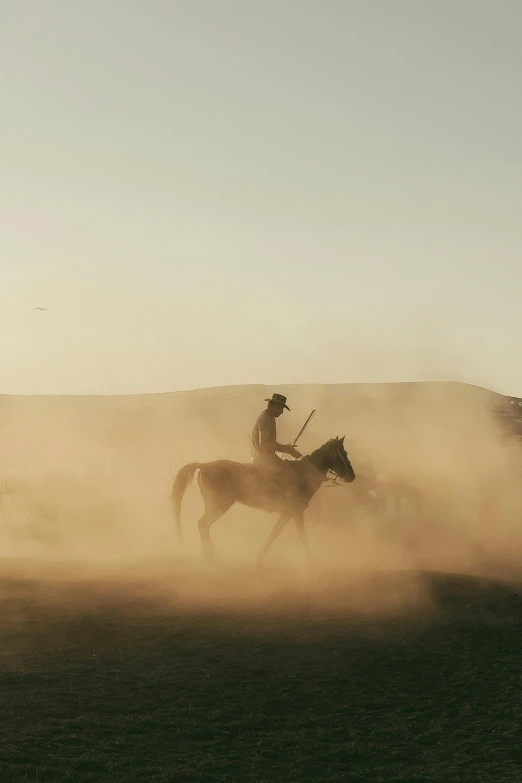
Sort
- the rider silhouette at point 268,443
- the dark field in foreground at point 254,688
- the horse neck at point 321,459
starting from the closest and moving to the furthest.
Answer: the dark field in foreground at point 254,688 < the rider silhouette at point 268,443 < the horse neck at point 321,459

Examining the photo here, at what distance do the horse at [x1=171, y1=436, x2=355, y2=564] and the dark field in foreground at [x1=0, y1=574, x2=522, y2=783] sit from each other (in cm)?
240

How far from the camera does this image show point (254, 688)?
35.0 feet

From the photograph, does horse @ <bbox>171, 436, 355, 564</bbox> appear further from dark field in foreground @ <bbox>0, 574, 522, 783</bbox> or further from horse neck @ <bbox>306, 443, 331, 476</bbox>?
dark field in foreground @ <bbox>0, 574, 522, 783</bbox>

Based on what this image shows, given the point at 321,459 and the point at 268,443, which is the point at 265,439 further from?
the point at 321,459

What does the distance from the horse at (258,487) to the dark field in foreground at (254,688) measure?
2.40 metres

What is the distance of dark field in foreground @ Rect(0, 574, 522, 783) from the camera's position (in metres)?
8.62

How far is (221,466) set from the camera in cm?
1739

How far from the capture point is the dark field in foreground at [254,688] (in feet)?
28.3

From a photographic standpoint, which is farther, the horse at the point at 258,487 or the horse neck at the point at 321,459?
the horse neck at the point at 321,459

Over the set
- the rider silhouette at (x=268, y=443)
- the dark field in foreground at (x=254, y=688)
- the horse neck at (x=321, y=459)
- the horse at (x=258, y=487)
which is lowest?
the dark field in foreground at (x=254, y=688)

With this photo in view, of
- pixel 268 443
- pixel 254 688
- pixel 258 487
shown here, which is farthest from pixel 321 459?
pixel 254 688

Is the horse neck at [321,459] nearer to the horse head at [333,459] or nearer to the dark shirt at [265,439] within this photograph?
the horse head at [333,459]

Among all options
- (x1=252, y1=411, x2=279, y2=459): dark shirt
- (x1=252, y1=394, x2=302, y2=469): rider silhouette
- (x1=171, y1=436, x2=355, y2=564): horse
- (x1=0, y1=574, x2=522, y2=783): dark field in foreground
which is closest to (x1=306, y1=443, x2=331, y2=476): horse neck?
(x1=171, y1=436, x2=355, y2=564): horse

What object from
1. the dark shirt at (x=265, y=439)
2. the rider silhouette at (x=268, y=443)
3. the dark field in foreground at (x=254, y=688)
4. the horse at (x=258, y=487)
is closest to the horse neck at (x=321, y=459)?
the horse at (x=258, y=487)
